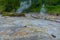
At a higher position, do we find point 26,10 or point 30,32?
point 30,32

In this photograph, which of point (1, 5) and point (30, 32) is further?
point (1, 5)

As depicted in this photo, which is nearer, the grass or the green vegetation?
the grass

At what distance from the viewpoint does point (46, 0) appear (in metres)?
27.6

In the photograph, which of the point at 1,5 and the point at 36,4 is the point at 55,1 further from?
the point at 1,5

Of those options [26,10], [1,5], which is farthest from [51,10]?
[1,5]

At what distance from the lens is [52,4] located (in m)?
28.3

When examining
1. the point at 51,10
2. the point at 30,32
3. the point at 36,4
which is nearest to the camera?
the point at 30,32

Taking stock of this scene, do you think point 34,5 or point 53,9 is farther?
point 34,5

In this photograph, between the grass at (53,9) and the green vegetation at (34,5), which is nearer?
the grass at (53,9)

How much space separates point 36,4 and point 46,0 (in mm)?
1371

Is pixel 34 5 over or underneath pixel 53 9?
over

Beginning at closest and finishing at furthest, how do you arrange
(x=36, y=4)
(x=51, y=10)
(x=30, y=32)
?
(x=30, y=32) → (x=51, y=10) → (x=36, y=4)

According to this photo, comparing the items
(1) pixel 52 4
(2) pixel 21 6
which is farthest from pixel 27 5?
(1) pixel 52 4

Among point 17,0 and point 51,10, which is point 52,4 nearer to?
point 51,10
